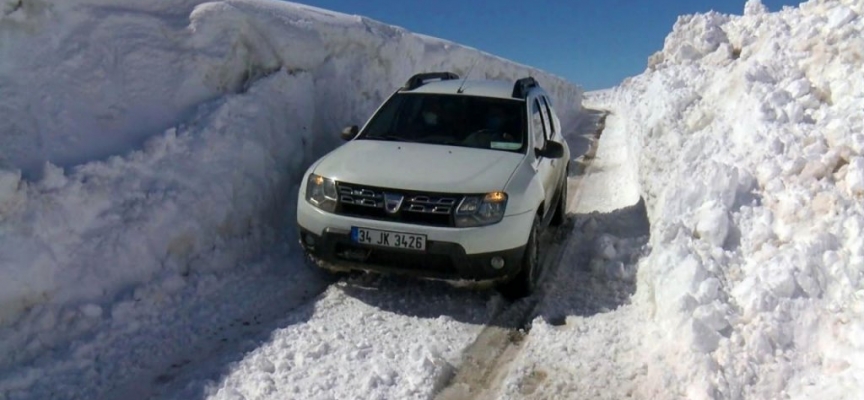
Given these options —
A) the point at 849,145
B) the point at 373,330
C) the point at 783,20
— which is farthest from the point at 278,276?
the point at 783,20

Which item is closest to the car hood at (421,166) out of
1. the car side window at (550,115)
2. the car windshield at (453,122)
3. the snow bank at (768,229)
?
the car windshield at (453,122)

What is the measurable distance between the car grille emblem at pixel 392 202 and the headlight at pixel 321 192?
44 centimetres

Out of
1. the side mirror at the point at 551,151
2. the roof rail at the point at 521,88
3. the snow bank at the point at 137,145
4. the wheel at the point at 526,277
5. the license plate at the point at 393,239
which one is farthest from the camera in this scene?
the roof rail at the point at 521,88

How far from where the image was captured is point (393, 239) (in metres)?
5.11

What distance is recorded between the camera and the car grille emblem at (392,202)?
5141mm

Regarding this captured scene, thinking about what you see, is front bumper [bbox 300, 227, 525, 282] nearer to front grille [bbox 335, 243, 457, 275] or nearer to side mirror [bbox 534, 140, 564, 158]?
front grille [bbox 335, 243, 457, 275]

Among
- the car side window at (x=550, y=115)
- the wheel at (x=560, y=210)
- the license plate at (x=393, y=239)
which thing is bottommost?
the wheel at (x=560, y=210)

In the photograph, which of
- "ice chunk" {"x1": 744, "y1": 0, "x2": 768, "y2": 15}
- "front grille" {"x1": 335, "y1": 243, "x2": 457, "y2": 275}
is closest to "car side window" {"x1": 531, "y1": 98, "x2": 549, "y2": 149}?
"front grille" {"x1": 335, "y1": 243, "x2": 457, "y2": 275}

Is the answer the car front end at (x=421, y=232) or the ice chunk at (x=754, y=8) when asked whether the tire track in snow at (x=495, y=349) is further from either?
the ice chunk at (x=754, y=8)

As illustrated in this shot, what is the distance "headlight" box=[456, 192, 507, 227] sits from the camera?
5121mm

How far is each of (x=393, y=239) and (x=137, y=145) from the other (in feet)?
8.01

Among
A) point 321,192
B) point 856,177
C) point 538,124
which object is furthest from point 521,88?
point 856,177

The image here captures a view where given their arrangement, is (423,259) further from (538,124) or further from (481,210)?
(538,124)

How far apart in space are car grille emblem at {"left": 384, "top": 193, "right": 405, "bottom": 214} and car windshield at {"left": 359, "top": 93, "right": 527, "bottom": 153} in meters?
1.18
